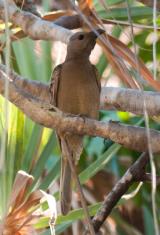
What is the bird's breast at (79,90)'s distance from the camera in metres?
3.35

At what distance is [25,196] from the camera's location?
Answer: 278 centimetres

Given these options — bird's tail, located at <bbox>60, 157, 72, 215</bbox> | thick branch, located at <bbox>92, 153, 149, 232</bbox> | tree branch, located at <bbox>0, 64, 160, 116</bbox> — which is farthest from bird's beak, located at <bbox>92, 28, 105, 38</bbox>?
bird's tail, located at <bbox>60, 157, 72, 215</bbox>

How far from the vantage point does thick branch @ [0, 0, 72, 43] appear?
2551 mm

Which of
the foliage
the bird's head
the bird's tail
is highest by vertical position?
the bird's head

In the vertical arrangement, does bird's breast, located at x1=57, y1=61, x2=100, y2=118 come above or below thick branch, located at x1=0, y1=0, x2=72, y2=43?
below

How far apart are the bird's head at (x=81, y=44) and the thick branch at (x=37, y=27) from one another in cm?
56

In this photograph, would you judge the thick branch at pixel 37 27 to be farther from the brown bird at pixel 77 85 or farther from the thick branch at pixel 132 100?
the brown bird at pixel 77 85

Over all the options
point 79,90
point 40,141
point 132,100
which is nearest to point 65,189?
point 40,141

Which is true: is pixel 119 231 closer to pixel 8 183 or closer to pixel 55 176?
pixel 55 176

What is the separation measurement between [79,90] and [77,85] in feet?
0.09

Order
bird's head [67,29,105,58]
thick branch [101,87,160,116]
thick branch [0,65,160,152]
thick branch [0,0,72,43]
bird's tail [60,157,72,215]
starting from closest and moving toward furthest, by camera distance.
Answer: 1. thick branch [0,65,160,152]
2. thick branch [101,87,160,116]
3. thick branch [0,0,72,43]
4. bird's tail [60,157,72,215]
5. bird's head [67,29,105,58]

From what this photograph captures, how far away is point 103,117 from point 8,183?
141 centimetres

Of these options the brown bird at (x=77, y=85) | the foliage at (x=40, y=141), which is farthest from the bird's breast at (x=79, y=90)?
the foliage at (x=40, y=141)

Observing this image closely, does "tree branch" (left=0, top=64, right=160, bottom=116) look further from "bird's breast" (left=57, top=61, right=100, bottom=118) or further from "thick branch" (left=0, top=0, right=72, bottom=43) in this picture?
"bird's breast" (left=57, top=61, right=100, bottom=118)
